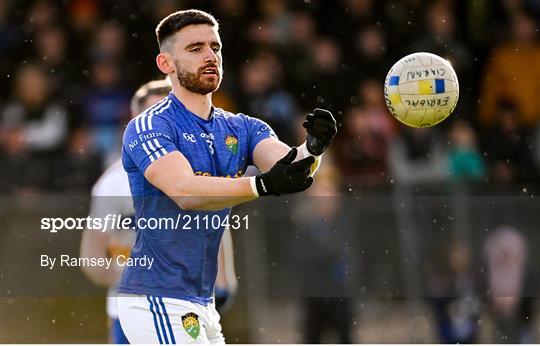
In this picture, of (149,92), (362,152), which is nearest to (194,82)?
(149,92)

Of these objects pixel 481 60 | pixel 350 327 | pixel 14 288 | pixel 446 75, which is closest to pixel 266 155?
pixel 446 75

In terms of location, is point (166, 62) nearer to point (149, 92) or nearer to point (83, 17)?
point (149, 92)

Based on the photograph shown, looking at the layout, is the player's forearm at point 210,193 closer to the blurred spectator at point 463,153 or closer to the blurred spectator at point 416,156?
the blurred spectator at point 416,156

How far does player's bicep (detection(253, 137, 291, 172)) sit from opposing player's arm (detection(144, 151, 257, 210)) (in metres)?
0.52

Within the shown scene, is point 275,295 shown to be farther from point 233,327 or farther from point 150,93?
point 150,93

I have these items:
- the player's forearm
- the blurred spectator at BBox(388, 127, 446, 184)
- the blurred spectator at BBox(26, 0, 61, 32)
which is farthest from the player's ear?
Result: the blurred spectator at BBox(26, 0, 61, 32)

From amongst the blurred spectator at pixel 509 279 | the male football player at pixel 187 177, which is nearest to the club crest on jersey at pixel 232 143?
the male football player at pixel 187 177

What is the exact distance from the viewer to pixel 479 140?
11508 mm

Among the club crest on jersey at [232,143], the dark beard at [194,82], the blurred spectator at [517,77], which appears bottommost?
the club crest on jersey at [232,143]

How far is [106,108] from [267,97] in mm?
1621

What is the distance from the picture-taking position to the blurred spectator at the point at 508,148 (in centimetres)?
1127

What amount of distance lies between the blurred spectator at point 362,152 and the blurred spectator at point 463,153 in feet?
2.13

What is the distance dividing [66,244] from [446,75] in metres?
2.99

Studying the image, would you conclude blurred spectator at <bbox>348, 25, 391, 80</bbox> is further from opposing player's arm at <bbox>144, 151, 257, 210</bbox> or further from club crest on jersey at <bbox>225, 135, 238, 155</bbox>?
opposing player's arm at <bbox>144, 151, 257, 210</bbox>
